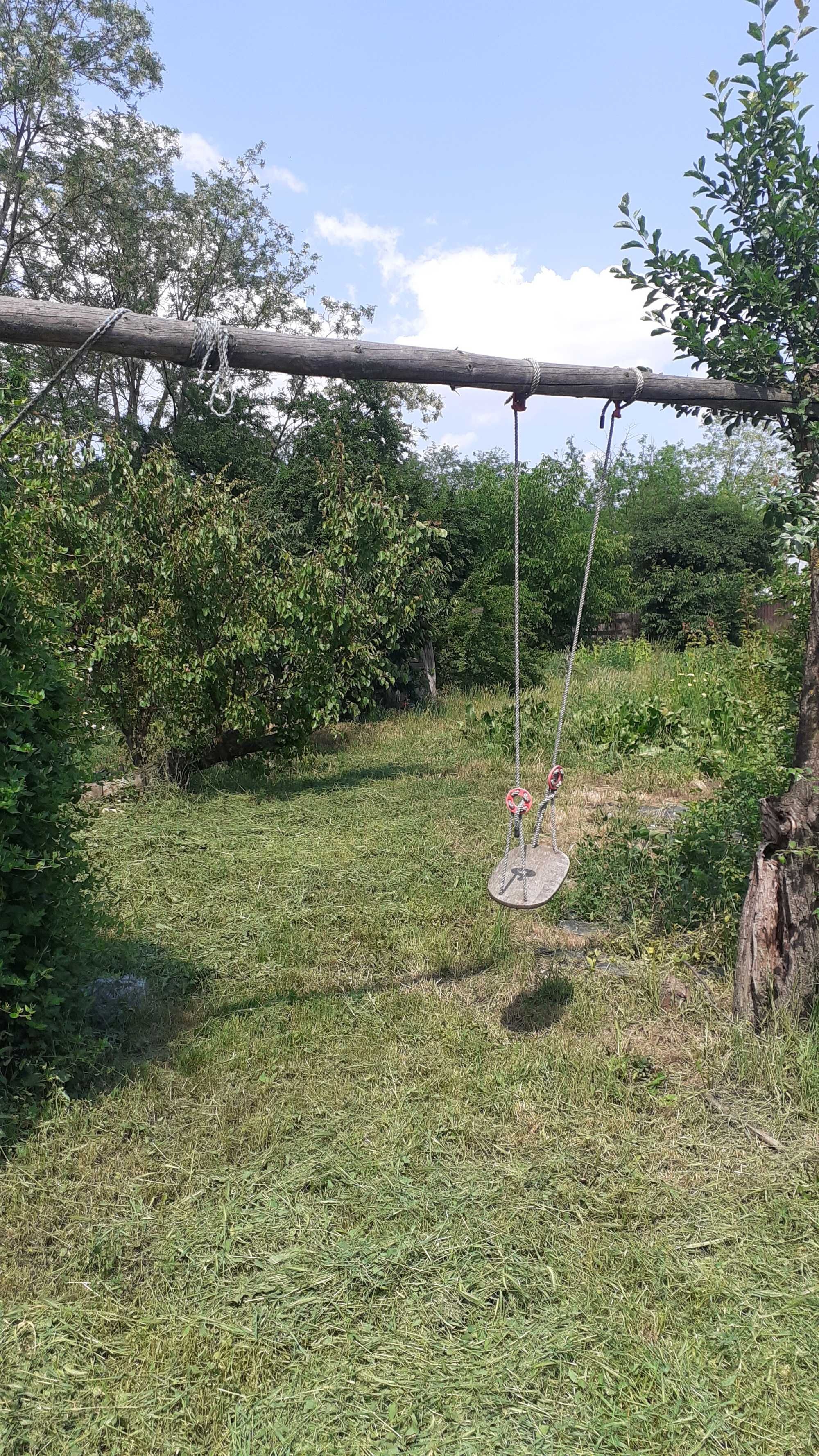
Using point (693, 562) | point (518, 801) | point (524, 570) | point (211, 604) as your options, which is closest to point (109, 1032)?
point (518, 801)

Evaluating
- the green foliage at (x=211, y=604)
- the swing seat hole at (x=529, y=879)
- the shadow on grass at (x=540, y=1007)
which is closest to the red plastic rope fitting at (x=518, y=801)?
the swing seat hole at (x=529, y=879)

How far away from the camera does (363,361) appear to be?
11.7ft

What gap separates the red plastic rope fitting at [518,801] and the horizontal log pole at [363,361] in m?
1.72

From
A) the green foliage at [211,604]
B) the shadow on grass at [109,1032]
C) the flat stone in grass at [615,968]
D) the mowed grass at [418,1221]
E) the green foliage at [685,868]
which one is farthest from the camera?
the green foliage at [211,604]

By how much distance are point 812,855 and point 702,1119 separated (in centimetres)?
114

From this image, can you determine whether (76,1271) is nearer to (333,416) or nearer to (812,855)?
(812,855)

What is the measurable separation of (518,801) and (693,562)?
19.0 m

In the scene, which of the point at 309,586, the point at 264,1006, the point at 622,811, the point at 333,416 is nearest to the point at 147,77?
the point at 333,416

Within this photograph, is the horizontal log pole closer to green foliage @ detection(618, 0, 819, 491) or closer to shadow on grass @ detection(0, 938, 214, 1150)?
green foliage @ detection(618, 0, 819, 491)

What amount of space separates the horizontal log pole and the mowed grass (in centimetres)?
263

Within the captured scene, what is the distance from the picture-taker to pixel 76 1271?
264 cm

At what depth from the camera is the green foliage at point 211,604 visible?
8461 mm

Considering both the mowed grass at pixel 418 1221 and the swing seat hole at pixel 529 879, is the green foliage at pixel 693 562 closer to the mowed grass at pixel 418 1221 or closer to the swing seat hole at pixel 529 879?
the swing seat hole at pixel 529 879

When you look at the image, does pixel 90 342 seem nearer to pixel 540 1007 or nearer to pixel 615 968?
pixel 540 1007
